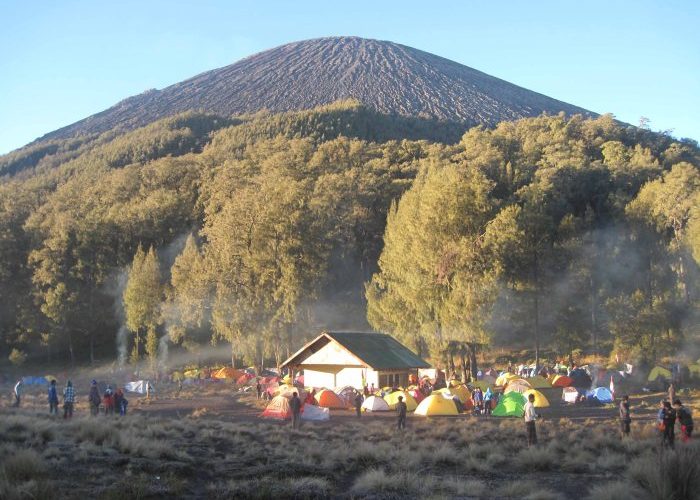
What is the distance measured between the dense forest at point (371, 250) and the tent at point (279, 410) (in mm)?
11327

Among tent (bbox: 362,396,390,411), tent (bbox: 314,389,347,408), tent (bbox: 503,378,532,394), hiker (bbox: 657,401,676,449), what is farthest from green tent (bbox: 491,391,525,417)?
hiker (bbox: 657,401,676,449)

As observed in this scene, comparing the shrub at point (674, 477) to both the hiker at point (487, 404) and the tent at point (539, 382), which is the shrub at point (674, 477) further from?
the tent at point (539, 382)

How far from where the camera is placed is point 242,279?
4212 cm

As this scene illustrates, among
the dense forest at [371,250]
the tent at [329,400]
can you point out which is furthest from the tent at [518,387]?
the tent at [329,400]

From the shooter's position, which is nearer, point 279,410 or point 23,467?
point 23,467

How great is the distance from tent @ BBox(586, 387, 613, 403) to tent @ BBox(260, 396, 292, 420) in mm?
13398

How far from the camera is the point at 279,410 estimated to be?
25328 millimetres

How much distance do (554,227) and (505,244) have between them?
1337 centimetres

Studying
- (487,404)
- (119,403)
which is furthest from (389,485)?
(487,404)

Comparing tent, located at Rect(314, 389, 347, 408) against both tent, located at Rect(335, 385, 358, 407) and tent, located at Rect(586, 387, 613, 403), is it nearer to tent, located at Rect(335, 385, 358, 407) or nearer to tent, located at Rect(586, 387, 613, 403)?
tent, located at Rect(335, 385, 358, 407)

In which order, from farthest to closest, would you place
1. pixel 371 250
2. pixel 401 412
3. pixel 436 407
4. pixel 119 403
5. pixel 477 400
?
1. pixel 371 250
2. pixel 477 400
3. pixel 436 407
4. pixel 119 403
5. pixel 401 412

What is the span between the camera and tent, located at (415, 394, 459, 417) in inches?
1009

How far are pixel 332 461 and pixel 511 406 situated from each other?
45.2 feet

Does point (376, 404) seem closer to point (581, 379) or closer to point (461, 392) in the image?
point (461, 392)
